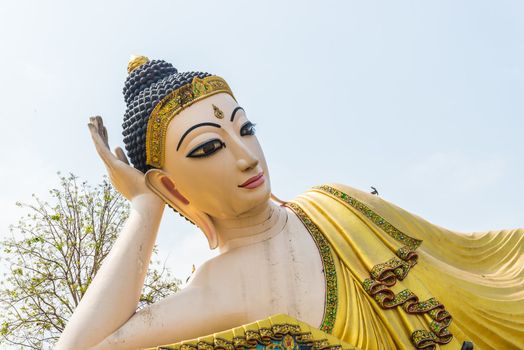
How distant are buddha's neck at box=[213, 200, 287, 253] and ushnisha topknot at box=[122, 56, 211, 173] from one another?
2.28ft

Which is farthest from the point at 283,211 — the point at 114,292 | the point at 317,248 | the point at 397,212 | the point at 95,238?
the point at 95,238

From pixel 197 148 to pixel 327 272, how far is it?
1.15 meters

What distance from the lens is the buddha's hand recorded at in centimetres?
466

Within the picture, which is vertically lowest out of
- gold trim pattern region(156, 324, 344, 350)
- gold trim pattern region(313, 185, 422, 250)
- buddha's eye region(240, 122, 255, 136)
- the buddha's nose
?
gold trim pattern region(156, 324, 344, 350)

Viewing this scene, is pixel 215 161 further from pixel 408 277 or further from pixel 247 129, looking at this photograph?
pixel 408 277

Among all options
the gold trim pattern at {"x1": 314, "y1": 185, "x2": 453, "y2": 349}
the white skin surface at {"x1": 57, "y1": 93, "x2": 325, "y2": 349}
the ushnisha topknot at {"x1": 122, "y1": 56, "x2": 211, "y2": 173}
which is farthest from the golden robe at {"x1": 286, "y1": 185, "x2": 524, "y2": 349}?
the ushnisha topknot at {"x1": 122, "y1": 56, "x2": 211, "y2": 173}

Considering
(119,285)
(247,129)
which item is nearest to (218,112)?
(247,129)

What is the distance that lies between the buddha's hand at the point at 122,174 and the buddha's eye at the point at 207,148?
1.56ft

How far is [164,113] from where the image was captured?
4.56 metres

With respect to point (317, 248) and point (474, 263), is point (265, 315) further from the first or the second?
point (474, 263)

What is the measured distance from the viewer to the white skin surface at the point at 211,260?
410cm

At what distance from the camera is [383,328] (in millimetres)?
4172

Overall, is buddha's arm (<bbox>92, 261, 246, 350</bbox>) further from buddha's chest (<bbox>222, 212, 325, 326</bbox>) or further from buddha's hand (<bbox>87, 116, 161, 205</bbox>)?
buddha's hand (<bbox>87, 116, 161, 205</bbox>)

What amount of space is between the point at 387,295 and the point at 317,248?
1.86 ft
